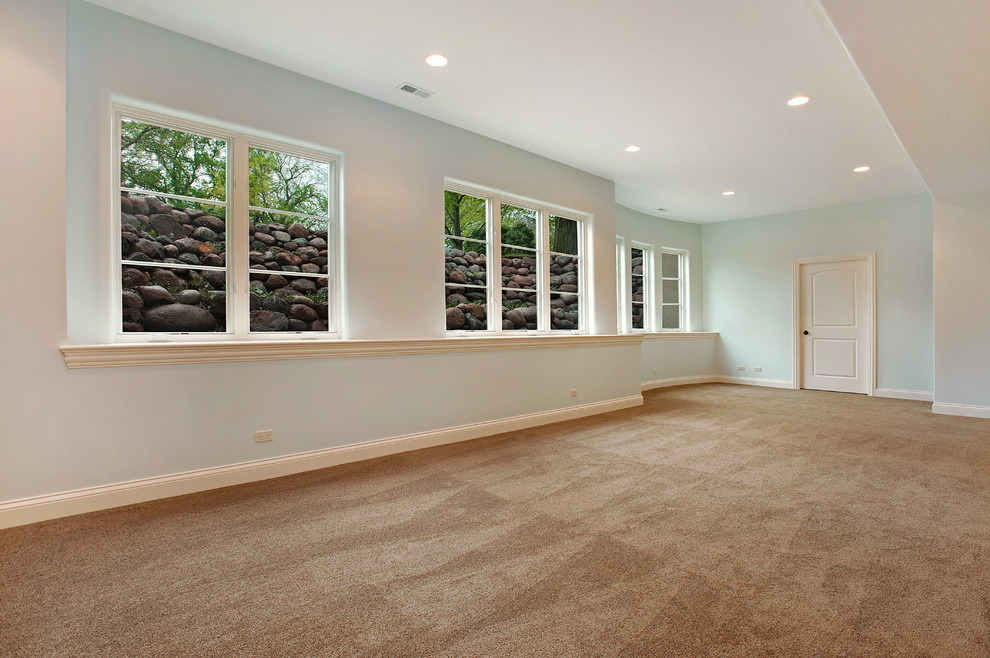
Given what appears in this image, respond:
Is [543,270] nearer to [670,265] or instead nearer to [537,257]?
[537,257]

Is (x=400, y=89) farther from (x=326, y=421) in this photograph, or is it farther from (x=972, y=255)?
(x=972, y=255)

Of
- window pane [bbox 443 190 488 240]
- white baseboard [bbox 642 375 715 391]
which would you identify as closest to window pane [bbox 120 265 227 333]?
window pane [bbox 443 190 488 240]

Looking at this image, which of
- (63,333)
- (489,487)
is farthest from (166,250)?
(489,487)

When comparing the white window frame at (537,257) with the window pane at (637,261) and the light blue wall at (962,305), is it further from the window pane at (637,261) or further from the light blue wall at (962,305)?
the light blue wall at (962,305)

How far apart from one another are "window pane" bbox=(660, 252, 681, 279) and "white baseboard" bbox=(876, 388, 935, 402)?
3.30m

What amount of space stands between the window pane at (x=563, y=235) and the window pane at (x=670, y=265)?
3067mm

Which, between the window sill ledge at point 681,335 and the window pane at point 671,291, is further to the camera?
the window pane at point 671,291

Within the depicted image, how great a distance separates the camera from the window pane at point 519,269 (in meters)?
4.95

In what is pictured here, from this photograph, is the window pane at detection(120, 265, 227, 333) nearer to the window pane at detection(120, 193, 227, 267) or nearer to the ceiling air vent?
the window pane at detection(120, 193, 227, 267)

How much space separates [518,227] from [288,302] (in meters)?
2.52

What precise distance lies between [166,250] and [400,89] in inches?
77.0

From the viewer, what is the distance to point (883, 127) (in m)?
4.16

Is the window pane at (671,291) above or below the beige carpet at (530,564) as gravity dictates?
above

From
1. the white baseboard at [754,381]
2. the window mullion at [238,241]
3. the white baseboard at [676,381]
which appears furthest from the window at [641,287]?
the window mullion at [238,241]
